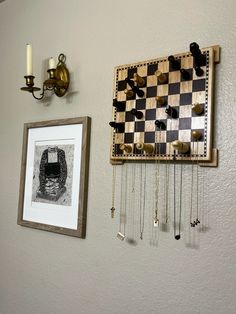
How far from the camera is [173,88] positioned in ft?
3.93

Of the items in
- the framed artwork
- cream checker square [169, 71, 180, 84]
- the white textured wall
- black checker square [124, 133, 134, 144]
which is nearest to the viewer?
the white textured wall

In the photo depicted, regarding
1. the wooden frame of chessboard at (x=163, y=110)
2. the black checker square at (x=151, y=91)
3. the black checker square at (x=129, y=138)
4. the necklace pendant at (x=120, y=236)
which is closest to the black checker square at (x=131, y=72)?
the wooden frame of chessboard at (x=163, y=110)

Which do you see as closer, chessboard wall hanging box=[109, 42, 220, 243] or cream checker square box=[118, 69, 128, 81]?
chessboard wall hanging box=[109, 42, 220, 243]

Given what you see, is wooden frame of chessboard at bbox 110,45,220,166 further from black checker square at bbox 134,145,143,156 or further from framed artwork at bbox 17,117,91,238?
framed artwork at bbox 17,117,91,238

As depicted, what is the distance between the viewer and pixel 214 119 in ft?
3.64

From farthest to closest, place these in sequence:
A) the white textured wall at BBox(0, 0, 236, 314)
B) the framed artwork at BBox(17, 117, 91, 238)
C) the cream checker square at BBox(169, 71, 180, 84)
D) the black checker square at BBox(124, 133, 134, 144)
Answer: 1. the framed artwork at BBox(17, 117, 91, 238)
2. the black checker square at BBox(124, 133, 134, 144)
3. the cream checker square at BBox(169, 71, 180, 84)
4. the white textured wall at BBox(0, 0, 236, 314)

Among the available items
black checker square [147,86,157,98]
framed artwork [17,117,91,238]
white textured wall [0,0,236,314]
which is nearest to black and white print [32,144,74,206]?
framed artwork [17,117,91,238]

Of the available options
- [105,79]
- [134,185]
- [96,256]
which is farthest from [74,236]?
[105,79]

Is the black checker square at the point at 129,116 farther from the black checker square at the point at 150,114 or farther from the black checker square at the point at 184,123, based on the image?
the black checker square at the point at 184,123

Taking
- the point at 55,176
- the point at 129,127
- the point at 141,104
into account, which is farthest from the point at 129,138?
the point at 55,176

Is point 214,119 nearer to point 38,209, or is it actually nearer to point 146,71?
point 146,71

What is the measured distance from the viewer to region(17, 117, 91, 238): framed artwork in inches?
57.9

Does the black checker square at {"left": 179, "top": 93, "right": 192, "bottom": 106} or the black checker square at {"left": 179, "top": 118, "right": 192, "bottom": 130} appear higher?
the black checker square at {"left": 179, "top": 93, "right": 192, "bottom": 106}

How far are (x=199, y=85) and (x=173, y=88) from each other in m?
0.11
